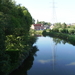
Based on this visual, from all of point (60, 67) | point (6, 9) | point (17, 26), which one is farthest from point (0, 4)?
point (60, 67)

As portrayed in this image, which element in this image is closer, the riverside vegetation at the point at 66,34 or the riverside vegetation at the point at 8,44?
the riverside vegetation at the point at 8,44

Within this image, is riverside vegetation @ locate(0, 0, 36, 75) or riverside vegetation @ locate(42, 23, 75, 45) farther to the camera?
riverside vegetation @ locate(42, 23, 75, 45)

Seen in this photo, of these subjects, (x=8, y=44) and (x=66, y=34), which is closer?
(x=8, y=44)

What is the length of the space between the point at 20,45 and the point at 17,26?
8.75 feet

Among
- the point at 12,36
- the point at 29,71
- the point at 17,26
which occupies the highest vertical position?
the point at 17,26

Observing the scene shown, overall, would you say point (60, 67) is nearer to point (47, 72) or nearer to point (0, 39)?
point (47, 72)

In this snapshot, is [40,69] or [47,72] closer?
[47,72]

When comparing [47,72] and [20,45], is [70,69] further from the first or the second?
[20,45]

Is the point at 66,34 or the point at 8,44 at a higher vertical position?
the point at 8,44

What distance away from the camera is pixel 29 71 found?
14.2 meters

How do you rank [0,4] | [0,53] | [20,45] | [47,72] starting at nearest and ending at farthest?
1. [0,53]
2. [0,4]
3. [47,72]
4. [20,45]

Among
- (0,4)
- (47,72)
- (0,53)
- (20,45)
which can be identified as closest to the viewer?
(0,53)

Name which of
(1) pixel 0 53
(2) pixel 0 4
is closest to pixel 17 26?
(2) pixel 0 4

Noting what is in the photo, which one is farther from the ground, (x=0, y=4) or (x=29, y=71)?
(x=0, y=4)
